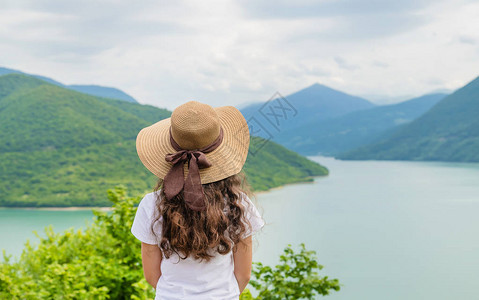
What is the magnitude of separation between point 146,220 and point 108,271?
175 centimetres

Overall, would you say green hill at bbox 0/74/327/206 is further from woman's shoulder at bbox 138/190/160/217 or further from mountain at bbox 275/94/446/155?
mountain at bbox 275/94/446/155

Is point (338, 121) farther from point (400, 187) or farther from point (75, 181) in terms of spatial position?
point (75, 181)

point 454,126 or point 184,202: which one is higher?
point 454,126

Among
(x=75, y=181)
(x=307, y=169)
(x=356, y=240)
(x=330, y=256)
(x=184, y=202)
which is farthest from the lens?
(x=307, y=169)

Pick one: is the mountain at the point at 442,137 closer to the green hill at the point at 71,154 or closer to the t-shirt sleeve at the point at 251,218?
the green hill at the point at 71,154

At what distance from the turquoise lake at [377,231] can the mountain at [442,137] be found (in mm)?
21968

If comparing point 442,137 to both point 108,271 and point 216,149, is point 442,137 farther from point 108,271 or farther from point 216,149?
point 216,149

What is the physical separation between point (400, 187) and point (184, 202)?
140ft

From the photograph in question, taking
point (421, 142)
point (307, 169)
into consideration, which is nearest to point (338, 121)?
point (421, 142)

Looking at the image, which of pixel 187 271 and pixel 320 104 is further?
pixel 320 104

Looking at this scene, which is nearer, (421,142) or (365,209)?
(365,209)

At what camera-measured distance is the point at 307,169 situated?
49.6m

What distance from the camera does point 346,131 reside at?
10862 centimetres

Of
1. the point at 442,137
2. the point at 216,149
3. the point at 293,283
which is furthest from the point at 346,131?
the point at 216,149
